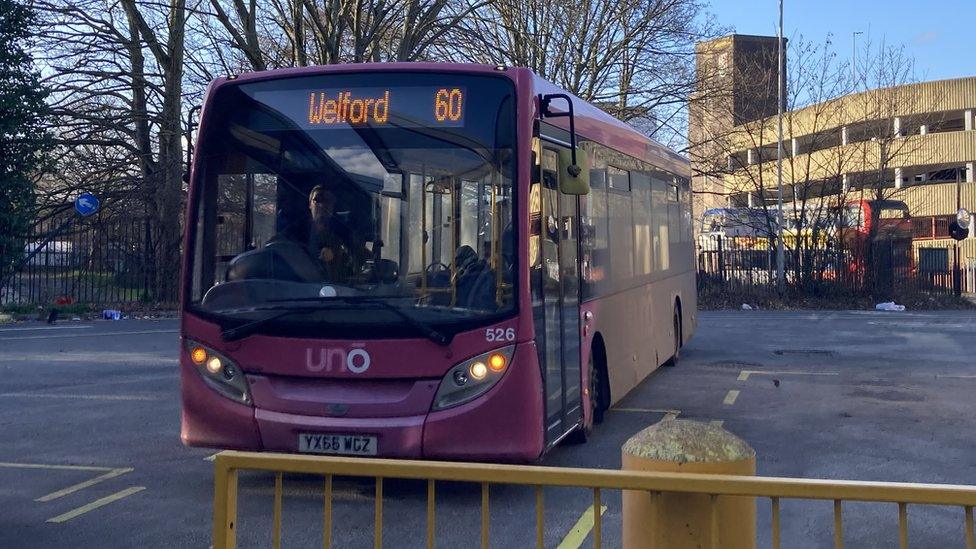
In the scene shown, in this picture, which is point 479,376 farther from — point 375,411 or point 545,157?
point 545,157

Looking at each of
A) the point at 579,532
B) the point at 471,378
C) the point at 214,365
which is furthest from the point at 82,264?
the point at 579,532

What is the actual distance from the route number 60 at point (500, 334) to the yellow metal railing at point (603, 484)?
3.02m

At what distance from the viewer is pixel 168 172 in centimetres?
2861

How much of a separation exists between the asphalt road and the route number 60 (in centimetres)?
112

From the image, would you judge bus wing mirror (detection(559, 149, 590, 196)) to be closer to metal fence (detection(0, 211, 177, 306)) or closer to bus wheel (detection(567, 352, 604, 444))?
bus wheel (detection(567, 352, 604, 444))

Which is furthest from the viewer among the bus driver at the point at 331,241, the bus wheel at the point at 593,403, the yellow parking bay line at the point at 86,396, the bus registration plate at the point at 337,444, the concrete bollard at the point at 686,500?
the yellow parking bay line at the point at 86,396

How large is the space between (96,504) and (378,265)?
2.44 meters

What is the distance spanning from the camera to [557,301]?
7.71m

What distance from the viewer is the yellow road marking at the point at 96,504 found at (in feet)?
21.6

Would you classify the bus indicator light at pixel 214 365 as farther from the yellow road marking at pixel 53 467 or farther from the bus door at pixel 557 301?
the bus door at pixel 557 301

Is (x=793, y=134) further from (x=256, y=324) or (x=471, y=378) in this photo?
(x=256, y=324)

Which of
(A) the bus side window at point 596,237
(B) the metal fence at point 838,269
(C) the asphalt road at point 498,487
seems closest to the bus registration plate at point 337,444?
(C) the asphalt road at point 498,487

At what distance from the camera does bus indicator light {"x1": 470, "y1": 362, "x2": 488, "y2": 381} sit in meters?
6.81

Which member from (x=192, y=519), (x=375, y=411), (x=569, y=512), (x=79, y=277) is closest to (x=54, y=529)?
(x=192, y=519)
